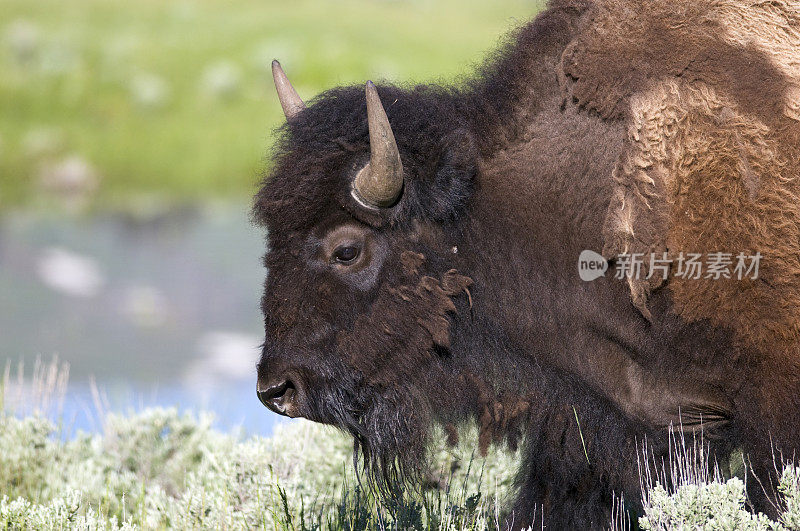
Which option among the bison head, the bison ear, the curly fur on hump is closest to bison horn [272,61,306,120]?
the bison head

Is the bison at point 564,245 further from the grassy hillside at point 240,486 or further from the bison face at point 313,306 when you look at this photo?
the grassy hillside at point 240,486

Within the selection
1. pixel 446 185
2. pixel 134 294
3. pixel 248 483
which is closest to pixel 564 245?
pixel 446 185

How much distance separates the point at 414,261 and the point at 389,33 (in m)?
20.8

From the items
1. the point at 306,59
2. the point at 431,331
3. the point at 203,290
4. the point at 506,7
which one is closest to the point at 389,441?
the point at 431,331

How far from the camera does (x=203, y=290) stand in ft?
46.0

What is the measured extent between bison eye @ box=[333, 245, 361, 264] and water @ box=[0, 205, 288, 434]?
6.19 metres

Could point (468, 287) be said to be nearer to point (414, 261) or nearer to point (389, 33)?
point (414, 261)

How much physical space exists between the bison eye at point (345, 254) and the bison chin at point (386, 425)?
52 cm

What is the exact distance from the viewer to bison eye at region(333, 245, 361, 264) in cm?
338

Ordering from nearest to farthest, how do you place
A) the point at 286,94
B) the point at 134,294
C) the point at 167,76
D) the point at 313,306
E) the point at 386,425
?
the point at 313,306 → the point at 386,425 → the point at 286,94 → the point at 134,294 → the point at 167,76

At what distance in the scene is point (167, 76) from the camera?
20531mm

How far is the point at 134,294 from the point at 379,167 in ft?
36.3

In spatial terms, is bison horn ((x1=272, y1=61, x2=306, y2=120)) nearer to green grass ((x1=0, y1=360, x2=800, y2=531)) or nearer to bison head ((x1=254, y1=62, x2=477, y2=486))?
bison head ((x1=254, y1=62, x2=477, y2=486))

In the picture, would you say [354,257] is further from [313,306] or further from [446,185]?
[446,185]
